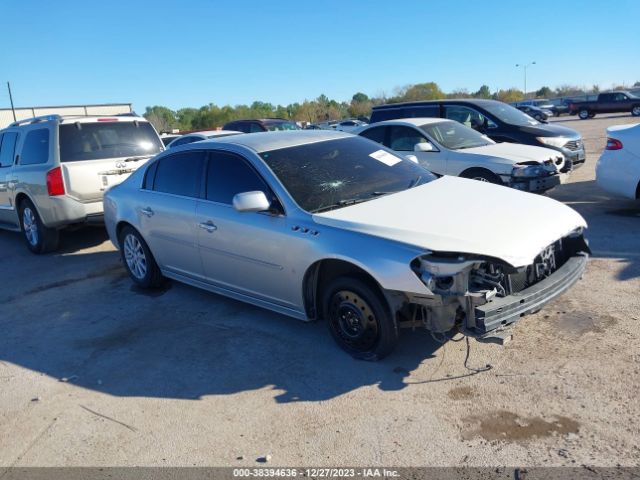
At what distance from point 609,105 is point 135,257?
41.8m

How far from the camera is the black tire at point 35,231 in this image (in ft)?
26.8

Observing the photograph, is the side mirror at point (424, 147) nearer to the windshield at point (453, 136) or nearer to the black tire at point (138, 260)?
the windshield at point (453, 136)

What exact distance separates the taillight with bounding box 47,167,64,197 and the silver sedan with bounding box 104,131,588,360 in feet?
8.13

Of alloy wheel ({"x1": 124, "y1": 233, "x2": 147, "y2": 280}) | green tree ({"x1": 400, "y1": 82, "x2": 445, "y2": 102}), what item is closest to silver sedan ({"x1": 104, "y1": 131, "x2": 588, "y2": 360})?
alloy wheel ({"x1": 124, "y1": 233, "x2": 147, "y2": 280})

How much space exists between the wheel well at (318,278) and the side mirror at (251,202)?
623mm

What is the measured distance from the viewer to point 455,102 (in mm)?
10883

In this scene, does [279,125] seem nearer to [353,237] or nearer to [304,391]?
[353,237]

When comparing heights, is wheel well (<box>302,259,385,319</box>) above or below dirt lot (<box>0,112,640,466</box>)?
above

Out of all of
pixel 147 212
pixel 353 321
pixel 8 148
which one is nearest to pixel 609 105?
pixel 8 148

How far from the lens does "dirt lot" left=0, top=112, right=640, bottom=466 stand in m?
3.11

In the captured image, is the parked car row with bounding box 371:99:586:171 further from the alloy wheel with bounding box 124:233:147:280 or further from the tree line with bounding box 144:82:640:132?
the tree line with bounding box 144:82:640:132

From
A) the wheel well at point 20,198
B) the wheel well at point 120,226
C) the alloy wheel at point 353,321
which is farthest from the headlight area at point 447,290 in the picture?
the wheel well at point 20,198

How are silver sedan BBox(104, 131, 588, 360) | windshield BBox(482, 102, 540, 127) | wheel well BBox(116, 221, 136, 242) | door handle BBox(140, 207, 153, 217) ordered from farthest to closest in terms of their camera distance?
windshield BBox(482, 102, 540, 127) < wheel well BBox(116, 221, 136, 242) < door handle BBox(140, 207, 153, 217) < silver sedan BBox(104, 131, 588, 360)

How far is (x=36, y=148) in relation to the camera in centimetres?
827
